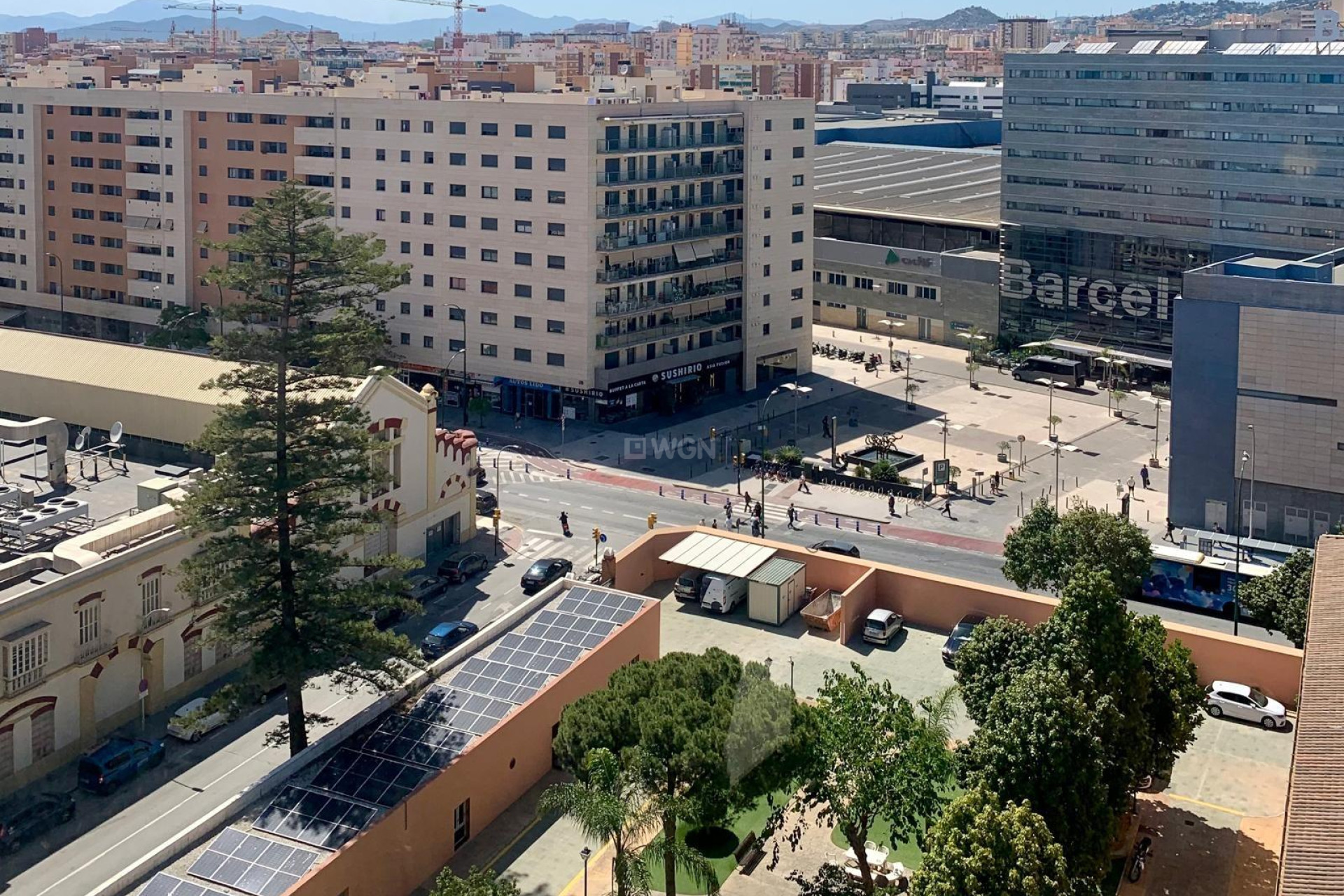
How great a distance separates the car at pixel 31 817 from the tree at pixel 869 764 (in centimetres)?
1855

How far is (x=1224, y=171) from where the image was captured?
82062mm

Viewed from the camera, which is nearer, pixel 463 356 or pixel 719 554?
pixel 719 554

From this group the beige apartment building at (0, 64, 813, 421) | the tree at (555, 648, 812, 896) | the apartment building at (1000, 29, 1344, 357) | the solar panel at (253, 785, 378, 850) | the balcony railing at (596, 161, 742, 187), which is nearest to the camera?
the tree at (555, 648, 812, 896)

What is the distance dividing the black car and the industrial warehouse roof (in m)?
51.1

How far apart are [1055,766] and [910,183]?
94739 mm

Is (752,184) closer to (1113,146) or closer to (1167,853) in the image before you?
(1113,146)

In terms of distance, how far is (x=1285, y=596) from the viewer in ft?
147

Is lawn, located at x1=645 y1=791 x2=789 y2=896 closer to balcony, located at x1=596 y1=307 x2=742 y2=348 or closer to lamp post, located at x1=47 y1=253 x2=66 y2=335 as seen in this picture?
balcony, located at x1=596 y1=307 x2=742 y2=348

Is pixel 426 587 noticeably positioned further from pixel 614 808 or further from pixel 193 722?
pixel 614 808

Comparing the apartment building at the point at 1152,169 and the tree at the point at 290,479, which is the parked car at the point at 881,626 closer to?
the tree at the point at 290,479

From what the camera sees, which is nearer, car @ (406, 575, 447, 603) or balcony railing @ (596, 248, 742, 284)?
car @ (406, 575, 447, 603)

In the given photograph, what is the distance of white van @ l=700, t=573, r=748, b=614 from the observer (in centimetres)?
4709

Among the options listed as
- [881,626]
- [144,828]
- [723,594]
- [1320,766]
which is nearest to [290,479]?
[144,828]

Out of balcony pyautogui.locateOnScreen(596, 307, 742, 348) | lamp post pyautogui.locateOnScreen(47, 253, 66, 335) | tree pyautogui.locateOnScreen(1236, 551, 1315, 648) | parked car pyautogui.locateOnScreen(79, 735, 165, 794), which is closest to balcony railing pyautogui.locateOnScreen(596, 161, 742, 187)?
balcony pyautogui.locateOnScreen(596, 307, 742, 348)
